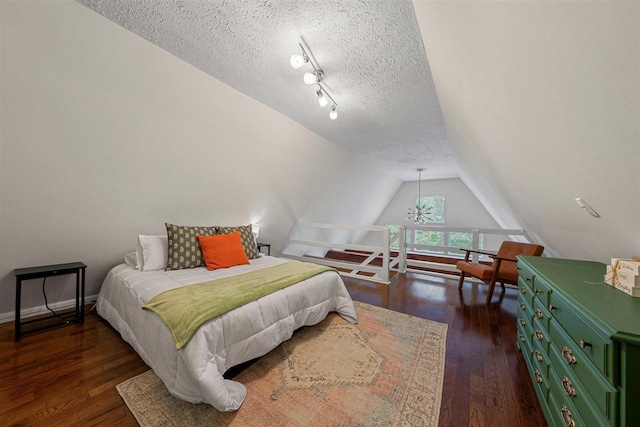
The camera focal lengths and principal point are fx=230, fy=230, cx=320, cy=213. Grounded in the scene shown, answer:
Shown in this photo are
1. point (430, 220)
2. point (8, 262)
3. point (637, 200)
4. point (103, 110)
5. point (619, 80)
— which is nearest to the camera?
point (619, 80)

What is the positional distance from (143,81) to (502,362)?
11.8ft

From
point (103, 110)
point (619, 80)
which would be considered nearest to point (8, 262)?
point (103, 110)

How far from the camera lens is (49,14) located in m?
1.40

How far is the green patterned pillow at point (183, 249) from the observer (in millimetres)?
2449

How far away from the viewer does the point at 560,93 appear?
0.96 meters

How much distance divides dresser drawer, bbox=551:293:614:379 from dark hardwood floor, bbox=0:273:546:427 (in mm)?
657

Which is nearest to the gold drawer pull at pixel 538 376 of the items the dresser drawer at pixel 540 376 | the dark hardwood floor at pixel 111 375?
the dresser drawer at pixel 540 376

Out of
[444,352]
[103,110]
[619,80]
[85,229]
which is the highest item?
[103,110]

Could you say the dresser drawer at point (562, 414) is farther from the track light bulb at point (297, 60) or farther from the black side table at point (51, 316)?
the black side table at point (51, 316)

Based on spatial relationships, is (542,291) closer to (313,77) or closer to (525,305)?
(525,305)

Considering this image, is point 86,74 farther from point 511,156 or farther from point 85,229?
point 511,156

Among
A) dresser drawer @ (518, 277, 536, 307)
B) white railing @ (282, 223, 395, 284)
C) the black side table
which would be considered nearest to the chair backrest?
dresser drawer @ (518, 277, 536, 307)

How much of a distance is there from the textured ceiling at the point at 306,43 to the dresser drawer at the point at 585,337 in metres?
1.83

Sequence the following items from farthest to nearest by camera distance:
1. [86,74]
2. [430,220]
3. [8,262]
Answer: [430,220]
[8,262]
[86,74]
